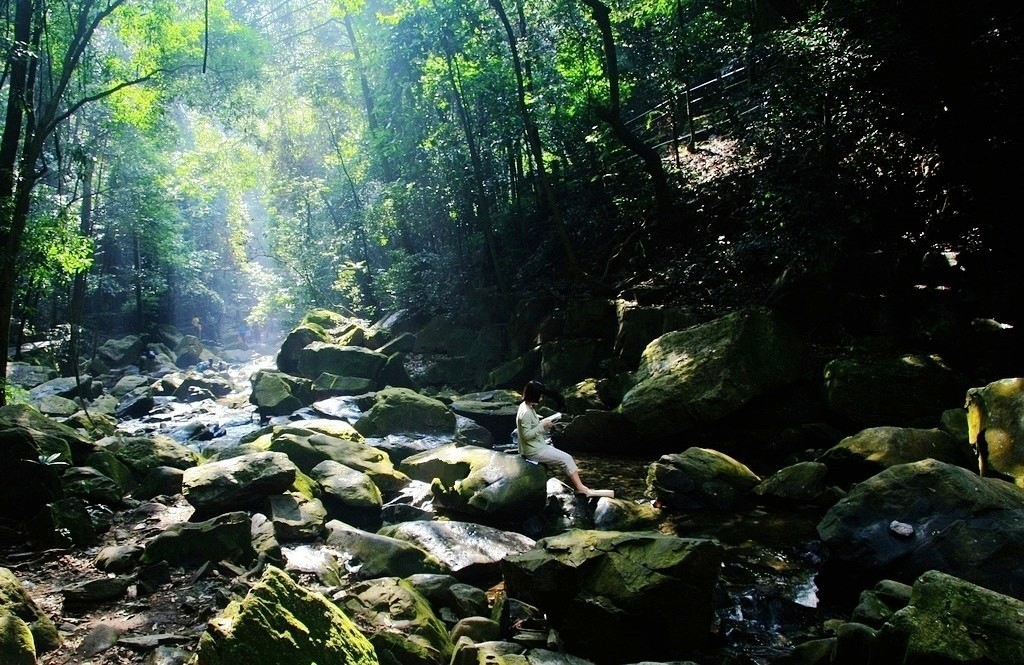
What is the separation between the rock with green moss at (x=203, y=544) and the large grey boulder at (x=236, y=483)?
2.80 feet

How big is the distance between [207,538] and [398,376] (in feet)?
37.2

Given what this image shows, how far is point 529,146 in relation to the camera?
59.9 feet

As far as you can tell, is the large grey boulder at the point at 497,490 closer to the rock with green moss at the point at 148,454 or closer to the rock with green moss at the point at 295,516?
the rock with green moss at the point at 295,516

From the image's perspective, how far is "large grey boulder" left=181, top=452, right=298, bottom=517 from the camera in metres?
6.40

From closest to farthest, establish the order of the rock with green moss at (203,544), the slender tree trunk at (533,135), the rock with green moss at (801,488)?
1. the rock with green moss at (203,544)
2. the rock with green moss at (801,488)
3. the slender tree trunk at (533,135)

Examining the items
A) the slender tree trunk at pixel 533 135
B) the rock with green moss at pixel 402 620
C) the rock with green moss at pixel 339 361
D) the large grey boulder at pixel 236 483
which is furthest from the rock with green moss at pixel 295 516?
the rock with green moss at pixel 339 361

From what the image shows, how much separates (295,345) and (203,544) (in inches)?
592

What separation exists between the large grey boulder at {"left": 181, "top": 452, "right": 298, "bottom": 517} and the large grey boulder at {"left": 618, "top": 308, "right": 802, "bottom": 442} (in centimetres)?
→ 504

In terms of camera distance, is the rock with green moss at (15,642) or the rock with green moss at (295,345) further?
the rock with green moss at (295,345)

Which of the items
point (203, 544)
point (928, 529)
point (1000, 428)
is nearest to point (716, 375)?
point (1000, 428)

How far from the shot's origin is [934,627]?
3.26 m

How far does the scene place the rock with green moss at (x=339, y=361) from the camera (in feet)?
55.4

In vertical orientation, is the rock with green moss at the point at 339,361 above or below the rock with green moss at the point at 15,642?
above

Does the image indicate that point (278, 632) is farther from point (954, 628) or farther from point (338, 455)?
point (338, 455)
